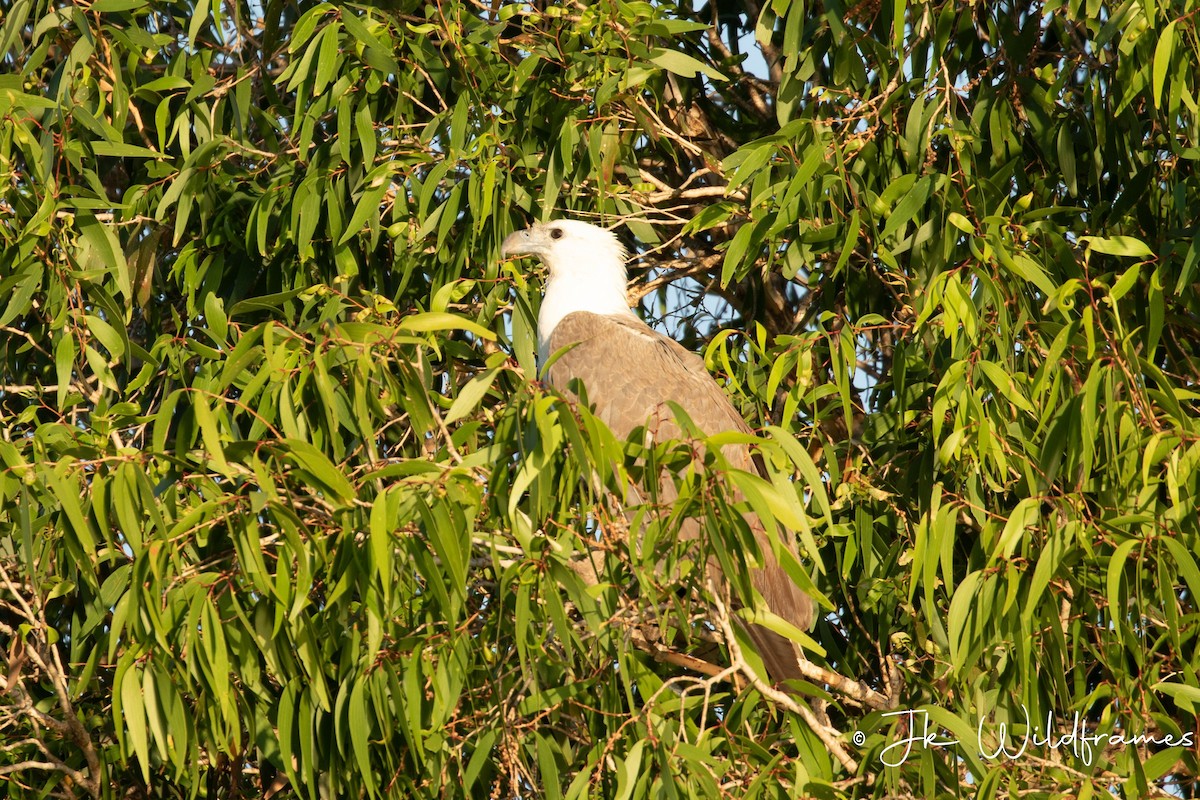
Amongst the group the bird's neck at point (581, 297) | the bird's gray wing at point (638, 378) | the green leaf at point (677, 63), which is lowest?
the bird's gray wing at point (638, 378)

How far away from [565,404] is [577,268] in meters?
2.80

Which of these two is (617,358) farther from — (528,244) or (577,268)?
(528,244)

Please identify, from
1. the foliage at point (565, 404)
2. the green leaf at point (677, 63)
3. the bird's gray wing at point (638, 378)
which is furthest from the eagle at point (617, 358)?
the green leaf at point (677, 63)

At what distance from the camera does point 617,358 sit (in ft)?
16.0

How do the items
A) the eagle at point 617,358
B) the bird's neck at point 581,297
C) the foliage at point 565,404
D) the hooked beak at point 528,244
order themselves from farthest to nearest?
the bird's neck at point 581,297 < the hooked beak at point 528,244 < the eagle at point 617,358 < the foliage at point 565,404

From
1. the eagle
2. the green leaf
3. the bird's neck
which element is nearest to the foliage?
the green leaf

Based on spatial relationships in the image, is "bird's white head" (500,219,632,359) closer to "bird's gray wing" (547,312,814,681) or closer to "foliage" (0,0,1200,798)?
"bird's gray wing" (547,312,814,681)

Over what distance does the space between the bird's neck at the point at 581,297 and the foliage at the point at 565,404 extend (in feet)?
1.16

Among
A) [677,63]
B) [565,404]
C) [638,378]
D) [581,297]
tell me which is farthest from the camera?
[581,297]

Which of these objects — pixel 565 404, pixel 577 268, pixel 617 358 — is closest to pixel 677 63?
pixel 617 358

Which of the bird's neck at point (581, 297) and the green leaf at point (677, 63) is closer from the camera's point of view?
the green leaf at point (677, 63)

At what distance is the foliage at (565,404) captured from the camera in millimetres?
2793

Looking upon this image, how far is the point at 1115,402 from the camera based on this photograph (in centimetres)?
306

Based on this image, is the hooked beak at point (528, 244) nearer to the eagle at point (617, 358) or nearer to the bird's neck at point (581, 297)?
the eagle at point (617, 358)
